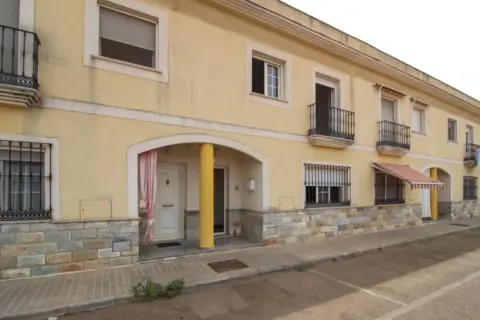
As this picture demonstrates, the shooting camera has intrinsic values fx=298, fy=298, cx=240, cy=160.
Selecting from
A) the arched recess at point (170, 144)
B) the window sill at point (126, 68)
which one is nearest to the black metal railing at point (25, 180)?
the arched recess at point (170, 144)

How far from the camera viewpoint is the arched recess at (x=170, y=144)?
21.2ft

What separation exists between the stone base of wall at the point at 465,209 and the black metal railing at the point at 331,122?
9.88 metres

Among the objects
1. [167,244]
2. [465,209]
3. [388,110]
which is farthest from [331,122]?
[465,209]

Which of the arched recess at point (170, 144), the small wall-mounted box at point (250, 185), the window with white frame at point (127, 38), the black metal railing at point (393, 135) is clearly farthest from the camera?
the black metal railing at point (393, 135)

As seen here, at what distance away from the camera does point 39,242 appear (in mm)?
5477

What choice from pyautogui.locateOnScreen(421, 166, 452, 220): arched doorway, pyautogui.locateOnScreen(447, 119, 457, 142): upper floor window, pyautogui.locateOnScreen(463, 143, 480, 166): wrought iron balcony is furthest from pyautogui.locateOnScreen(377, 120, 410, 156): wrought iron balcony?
pyautogui.locateOnScreen(463, 143, 480, 166): wrought iron balcony

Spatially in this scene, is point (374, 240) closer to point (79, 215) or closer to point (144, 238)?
point (144, 238)

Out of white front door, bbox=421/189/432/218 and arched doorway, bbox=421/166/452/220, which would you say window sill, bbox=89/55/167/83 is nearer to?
white front door, bbox=421/189/432/218

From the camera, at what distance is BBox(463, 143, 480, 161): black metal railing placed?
683 inches

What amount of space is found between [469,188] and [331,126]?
13.7 metres

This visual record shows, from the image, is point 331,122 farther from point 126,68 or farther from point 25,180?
point 25,180

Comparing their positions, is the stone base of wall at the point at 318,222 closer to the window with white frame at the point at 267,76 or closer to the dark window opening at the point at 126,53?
the window with white frame at the point at 267,76

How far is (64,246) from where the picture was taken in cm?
570

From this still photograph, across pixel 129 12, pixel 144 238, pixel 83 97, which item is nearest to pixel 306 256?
pixel 144 238
